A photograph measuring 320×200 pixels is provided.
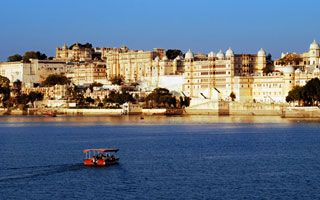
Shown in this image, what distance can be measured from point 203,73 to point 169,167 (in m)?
69.9

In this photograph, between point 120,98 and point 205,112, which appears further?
point 120,98

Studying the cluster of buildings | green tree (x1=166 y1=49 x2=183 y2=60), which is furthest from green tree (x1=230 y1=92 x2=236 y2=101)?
green tree (x1=166 y1=49 x2=183 y2=60)

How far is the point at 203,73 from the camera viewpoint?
107m

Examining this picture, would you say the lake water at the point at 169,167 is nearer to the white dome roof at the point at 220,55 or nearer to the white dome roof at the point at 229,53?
the white dome roof at the point at 229,53

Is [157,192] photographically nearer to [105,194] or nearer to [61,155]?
[105,194]

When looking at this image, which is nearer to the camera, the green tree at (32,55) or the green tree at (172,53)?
the green tree at (172,53)

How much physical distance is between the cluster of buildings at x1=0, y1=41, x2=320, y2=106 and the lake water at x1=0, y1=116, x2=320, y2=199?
39.4 m

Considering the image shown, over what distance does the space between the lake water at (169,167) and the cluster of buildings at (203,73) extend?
39367mm

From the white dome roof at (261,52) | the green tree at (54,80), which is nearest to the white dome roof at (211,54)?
the white dome roof at (261,52)

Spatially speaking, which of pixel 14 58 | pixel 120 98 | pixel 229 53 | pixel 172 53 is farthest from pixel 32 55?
pixel 229 53

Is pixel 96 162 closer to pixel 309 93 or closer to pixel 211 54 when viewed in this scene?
pixel 309 93

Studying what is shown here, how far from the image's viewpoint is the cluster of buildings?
323 feet

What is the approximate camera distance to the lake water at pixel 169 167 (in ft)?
101

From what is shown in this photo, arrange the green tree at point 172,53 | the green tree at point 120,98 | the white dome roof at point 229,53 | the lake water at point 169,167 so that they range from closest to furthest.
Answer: the lake water at point 169,167, the white dome roof at point 229,53, the green tree at point 120,98, the green tree at point 172,53
